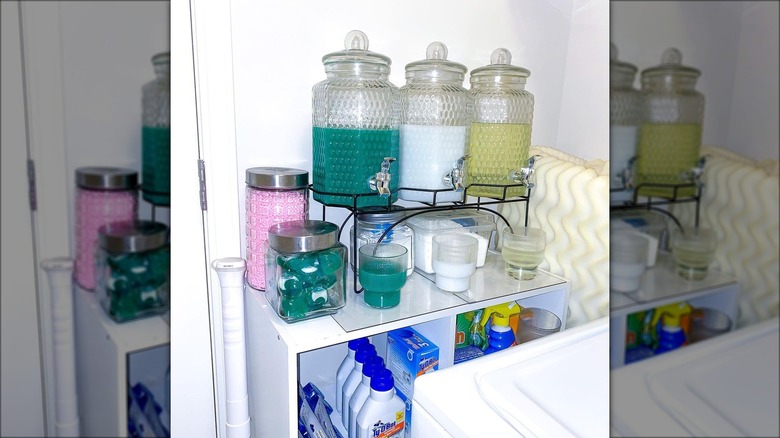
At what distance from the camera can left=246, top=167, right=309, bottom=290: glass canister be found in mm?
896

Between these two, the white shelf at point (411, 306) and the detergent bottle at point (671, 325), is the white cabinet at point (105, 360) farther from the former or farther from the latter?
the detergent bottle at point (671, 325)

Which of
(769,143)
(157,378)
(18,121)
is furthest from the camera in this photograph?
(157,378)

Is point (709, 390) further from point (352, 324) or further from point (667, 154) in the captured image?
point (352, 324)

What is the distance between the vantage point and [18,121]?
50cm

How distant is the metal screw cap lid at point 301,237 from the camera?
0.81m

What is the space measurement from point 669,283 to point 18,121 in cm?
62

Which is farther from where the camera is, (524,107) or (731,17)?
(524,107)

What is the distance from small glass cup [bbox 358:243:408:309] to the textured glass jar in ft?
2.23

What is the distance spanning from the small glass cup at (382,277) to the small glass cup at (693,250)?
2.34 feet

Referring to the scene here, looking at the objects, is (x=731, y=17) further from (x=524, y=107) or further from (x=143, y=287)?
(x=524, y=107)

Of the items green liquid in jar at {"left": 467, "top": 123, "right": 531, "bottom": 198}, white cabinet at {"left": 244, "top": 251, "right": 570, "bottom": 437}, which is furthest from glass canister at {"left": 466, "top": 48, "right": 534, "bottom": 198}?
white cabinet at {"left": 244, "top": 251, "right": 570, "bottom": 437}

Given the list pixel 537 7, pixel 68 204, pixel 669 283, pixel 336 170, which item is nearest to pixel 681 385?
pixel 669 283

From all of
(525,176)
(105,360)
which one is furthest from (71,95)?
(525,176)

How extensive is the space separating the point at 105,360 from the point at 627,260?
68cm
